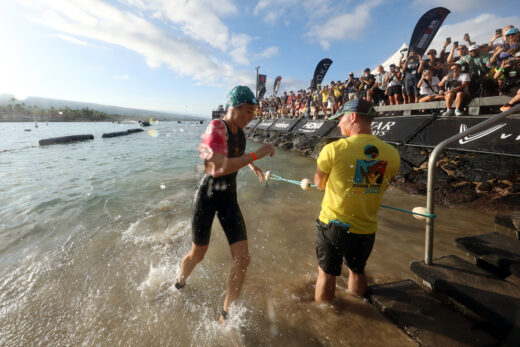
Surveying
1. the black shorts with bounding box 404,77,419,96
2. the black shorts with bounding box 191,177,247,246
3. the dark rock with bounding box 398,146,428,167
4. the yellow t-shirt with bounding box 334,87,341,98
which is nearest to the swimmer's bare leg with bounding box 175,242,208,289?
the black shorts with bounding box 191,177,247,246

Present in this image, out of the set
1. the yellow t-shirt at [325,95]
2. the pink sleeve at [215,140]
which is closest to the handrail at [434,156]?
the pink sleeve at [215,140]

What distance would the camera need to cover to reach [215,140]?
2.15 metres

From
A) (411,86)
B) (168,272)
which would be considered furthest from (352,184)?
(411,86)

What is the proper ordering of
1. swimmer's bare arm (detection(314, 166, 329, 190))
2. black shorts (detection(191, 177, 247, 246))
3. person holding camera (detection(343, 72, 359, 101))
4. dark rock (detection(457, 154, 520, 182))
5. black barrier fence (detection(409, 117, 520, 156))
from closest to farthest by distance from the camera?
1. swimmer's bare arm (detection(314, 166, 329, 190))
2. black shorts (detection(191, 177, 247, 246))
3. black barrier fence (detection(409, 117, 520, 156))
4. dark rock (detection(457, 154, 520, 182))
5. person holding camera (detection(343, 72, 359, 101))

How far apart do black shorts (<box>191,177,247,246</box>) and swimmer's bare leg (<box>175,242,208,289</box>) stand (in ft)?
0.38

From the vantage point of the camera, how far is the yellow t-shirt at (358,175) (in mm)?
2096

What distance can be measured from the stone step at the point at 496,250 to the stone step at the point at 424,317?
0.67 m

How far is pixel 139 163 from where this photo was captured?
13.0 m

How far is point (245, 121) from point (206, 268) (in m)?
2.50

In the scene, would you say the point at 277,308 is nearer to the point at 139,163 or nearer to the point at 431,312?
the point at 431,312

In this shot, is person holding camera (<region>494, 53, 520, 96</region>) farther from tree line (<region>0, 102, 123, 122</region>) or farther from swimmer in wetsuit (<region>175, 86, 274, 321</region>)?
tree line (<region>0, 102, 123, 122</region>)

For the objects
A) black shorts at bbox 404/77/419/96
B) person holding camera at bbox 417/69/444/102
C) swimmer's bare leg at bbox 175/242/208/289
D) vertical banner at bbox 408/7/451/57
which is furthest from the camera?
vertical banner at bbox 408/7/451/57

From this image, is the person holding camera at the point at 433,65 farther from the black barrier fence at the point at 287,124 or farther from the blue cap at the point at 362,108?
the black barrier fence at the point at 287,124

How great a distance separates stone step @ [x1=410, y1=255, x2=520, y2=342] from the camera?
6.03 ft
